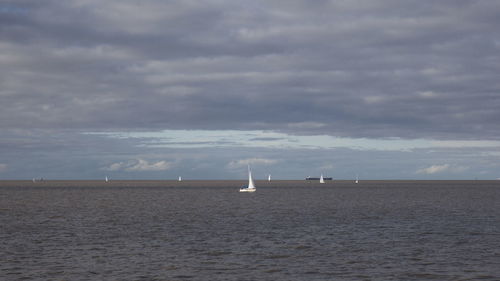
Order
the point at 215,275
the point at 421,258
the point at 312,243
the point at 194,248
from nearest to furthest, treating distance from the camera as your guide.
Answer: the point at 215,275
the point at 421,258
the point at 194,248
the point at 312,243

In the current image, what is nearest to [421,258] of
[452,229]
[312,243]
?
[312,243]

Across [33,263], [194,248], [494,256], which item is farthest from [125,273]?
[494,256]

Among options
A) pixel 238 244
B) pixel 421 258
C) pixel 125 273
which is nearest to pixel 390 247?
pixel 421 258

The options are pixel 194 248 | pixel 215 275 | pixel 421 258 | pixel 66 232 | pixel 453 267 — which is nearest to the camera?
pixel 215 275

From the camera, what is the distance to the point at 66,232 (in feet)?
214

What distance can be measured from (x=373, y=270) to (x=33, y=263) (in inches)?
1012

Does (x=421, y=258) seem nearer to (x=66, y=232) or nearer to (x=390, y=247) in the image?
(x=390, y=247)

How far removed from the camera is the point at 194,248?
51562mm

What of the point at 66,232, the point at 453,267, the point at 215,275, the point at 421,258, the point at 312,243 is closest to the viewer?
the point at 215,275

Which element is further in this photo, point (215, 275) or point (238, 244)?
point (238, 244)

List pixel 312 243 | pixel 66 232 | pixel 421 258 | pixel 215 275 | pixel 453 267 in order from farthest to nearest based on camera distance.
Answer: pixel 66 232 → pixel 312 243 → pixel 421 258 → pixel 453 267 → pixel 215 275

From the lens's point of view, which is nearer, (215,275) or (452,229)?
(215,275)

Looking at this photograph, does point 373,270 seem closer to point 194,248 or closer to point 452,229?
point 194,248

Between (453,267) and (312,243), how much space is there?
1587cm
